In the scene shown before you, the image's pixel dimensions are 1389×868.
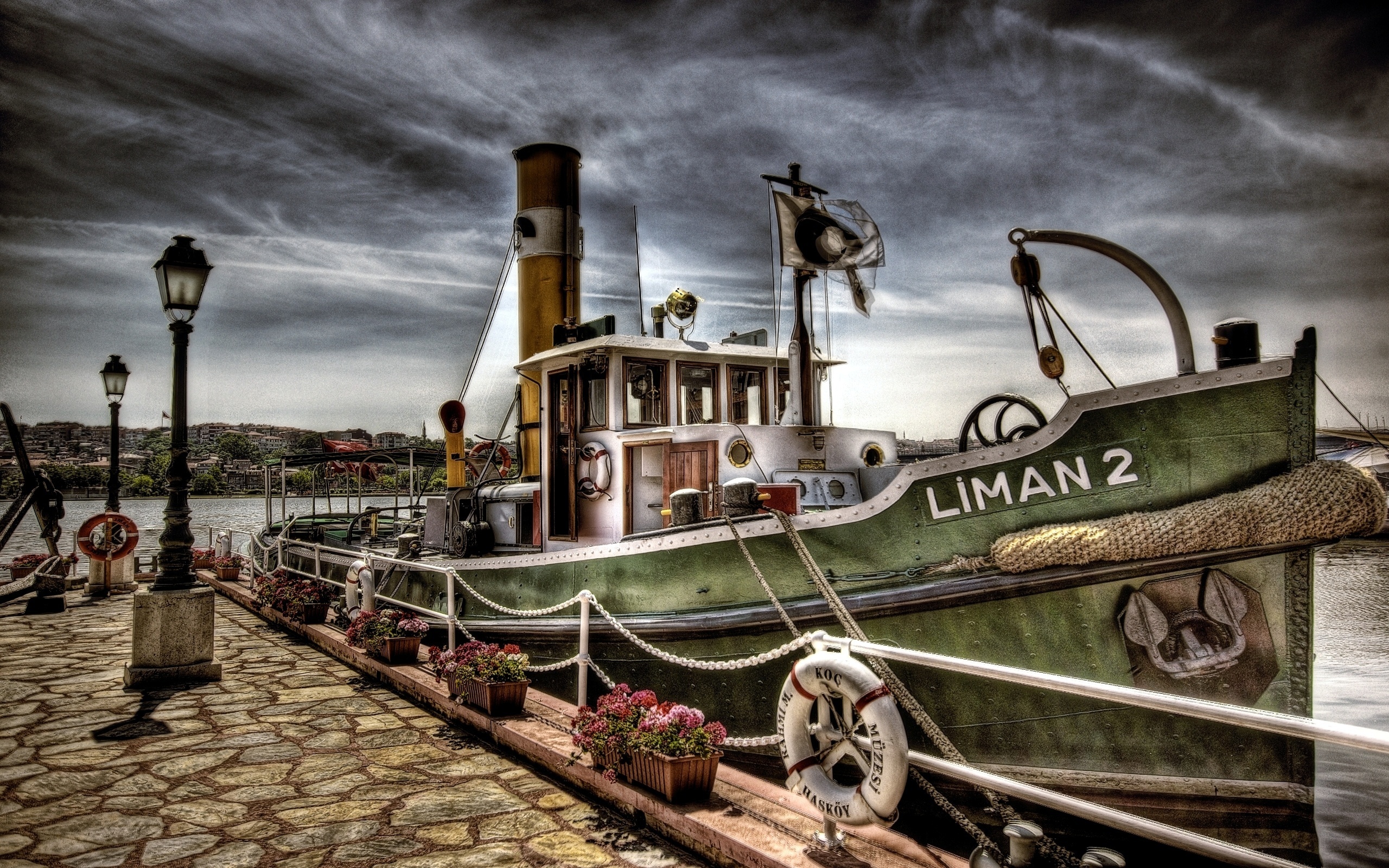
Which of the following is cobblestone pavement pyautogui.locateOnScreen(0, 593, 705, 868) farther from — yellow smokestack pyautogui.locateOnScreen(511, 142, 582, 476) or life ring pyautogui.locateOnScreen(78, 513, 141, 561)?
life ring pyautogui.locateOnScreen(78, 513, 141, 561)

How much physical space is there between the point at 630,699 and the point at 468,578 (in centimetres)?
417

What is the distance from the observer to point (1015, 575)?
4266 millimetres

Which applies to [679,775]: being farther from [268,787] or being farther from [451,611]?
[451,611]

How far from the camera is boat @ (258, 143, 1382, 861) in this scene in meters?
3.94

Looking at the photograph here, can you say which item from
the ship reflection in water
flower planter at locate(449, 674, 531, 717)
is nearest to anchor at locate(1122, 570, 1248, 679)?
the ship reflection in water

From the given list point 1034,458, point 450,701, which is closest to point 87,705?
point 450,701

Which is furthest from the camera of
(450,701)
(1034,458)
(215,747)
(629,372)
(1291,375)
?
(629,372)

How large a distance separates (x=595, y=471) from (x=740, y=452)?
177cm

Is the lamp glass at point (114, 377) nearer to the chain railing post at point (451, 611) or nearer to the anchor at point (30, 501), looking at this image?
the anchor at point (30, 501)

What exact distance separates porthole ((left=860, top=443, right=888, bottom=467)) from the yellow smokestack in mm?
4682

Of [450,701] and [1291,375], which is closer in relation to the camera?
[1291,375]

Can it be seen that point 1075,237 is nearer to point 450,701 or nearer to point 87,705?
point 450,701

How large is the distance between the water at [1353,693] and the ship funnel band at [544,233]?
31.8ft

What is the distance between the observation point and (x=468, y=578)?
8148 mm
